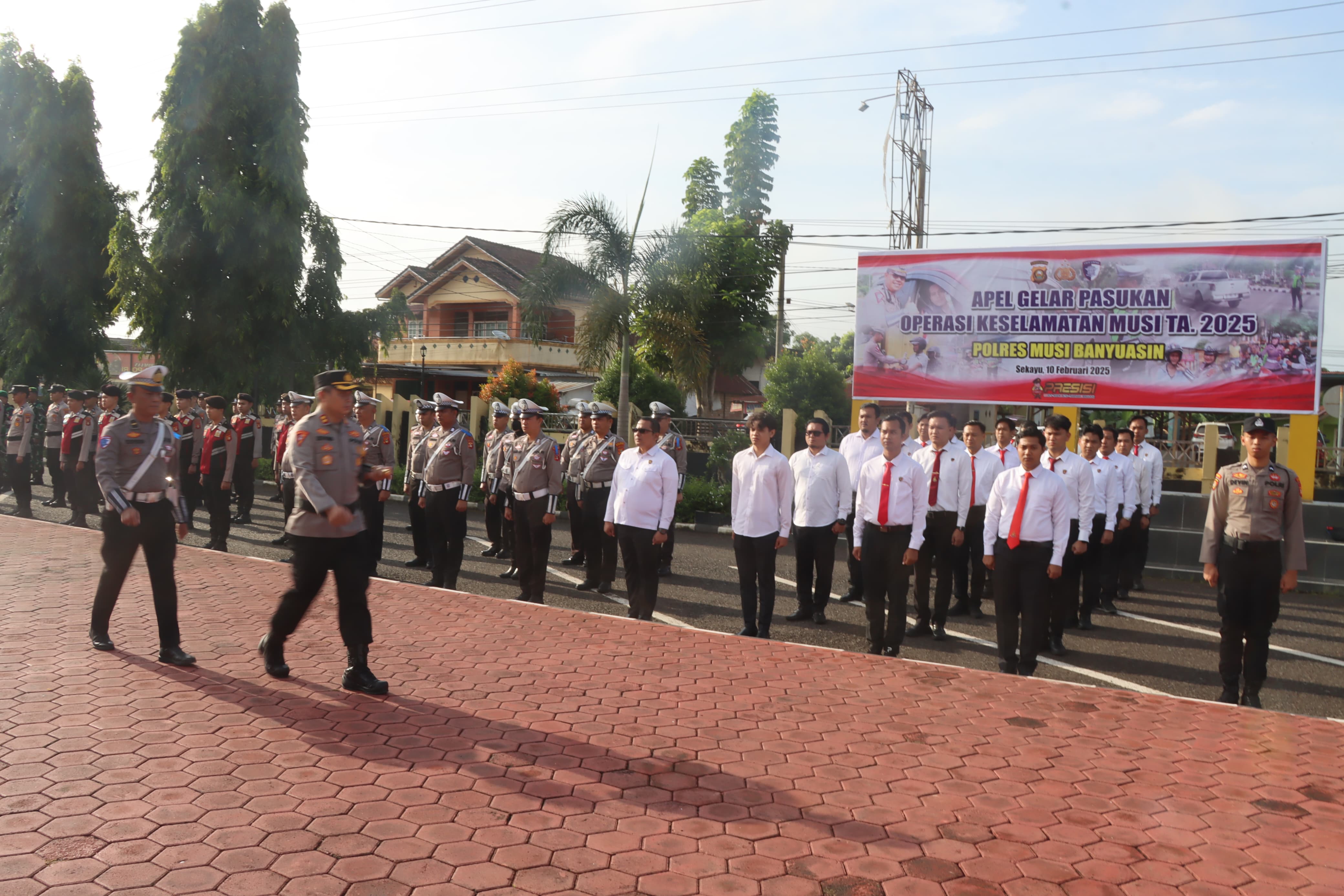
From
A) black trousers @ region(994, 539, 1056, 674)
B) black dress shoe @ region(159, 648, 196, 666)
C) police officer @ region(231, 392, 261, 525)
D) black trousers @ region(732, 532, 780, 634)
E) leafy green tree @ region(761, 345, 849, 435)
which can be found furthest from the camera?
leafy green tree @ region(761, 345, 849, 435)

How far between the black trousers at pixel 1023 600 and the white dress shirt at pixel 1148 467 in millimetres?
4642

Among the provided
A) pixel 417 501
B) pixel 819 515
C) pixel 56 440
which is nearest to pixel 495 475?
pixel 417 501

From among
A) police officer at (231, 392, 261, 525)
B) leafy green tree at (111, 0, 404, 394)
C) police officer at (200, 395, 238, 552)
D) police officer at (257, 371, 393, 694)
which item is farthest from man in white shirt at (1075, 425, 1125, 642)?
leafy green tree at (111, 0, 404, 394)

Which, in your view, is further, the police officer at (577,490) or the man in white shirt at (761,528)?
the police officer at (577,490)

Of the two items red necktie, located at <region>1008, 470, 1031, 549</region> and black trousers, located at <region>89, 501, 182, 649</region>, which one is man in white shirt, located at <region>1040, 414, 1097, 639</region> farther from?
black trousers, located at <region>89, 501, 182, 649</region>

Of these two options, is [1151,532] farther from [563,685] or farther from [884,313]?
[563,685]

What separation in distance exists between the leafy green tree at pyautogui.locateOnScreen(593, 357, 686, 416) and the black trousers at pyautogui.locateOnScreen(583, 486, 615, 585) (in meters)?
19.5

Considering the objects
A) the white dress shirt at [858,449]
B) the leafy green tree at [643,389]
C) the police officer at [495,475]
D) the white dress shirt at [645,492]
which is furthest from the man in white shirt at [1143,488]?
the leafy green tree at [643,389]

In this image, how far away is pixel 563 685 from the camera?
5992 mm

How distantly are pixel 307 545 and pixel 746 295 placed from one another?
1258 inches

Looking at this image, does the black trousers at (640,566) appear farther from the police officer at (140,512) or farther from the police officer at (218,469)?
the police officer at (218,469)

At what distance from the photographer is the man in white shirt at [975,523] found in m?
9.49

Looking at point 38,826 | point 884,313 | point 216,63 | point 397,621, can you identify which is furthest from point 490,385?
point 38,826

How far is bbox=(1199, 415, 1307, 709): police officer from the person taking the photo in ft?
21.1
